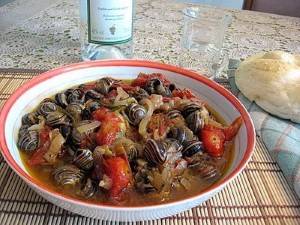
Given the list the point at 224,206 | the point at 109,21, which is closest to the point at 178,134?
the point at 224,206

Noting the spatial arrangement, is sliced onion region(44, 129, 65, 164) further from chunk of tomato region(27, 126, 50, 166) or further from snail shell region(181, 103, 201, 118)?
snail shell region(181, 103, 201, 118)

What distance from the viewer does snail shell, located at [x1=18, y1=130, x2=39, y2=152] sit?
617 mm

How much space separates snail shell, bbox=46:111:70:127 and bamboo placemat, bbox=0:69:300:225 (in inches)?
4.0

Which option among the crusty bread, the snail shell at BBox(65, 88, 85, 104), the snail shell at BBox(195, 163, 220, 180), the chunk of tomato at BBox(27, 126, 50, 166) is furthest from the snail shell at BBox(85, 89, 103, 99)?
the crusty bread

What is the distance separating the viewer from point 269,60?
91cm

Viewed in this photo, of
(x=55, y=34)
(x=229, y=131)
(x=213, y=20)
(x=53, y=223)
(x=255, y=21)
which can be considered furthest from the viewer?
(x=255, y=21)

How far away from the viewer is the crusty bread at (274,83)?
0.83 m

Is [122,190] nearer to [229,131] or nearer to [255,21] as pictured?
[229,131]

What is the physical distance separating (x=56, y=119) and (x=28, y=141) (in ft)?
0.20

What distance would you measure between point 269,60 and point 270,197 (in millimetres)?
382

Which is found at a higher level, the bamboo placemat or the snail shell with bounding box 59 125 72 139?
the snail shell with bounding box 59 125 72 139

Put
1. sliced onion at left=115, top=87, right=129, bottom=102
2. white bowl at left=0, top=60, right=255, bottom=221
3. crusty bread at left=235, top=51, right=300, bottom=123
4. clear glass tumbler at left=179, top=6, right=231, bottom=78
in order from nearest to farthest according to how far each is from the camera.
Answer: white bowl at left=0, top=60, right=255, bottom=221, sliced onion at left=115, top=87, right=129, bottom=102, crusty bread at left=235, top=51, right=300, bottom=123, clear glass tumbler at left=179, top=6, right=231, bottom=78

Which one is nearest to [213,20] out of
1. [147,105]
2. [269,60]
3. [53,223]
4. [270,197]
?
[269,60]

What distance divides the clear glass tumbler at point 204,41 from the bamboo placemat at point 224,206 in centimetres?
44
